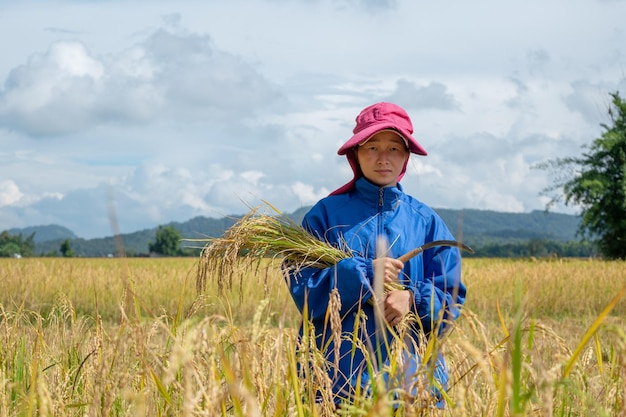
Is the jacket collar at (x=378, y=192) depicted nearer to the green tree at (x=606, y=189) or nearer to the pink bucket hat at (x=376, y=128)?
the pink bucket hat at (x=376, y=128)

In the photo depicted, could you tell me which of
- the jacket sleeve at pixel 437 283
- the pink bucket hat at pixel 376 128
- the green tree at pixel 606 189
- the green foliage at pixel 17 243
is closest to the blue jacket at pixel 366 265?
the jacket sleeve at pixel 437 283

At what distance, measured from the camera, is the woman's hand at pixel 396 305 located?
113 inches

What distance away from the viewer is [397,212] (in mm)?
3314

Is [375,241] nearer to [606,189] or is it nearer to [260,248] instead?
[260,248]

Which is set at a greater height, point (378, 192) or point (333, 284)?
point (378, 192)

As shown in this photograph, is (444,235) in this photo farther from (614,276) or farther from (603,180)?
(603,180)

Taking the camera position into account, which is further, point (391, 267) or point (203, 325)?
point (391, 267)

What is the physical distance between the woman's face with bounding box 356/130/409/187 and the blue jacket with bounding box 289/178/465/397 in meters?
0.04

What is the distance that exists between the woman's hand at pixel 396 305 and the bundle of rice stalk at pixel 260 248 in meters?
0.32

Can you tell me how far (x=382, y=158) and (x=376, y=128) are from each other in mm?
154

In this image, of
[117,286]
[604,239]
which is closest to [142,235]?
[604,239]

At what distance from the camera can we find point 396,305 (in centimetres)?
288

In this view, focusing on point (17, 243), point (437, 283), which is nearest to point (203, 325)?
point (437, 283)

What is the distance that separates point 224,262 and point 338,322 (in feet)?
4.21
